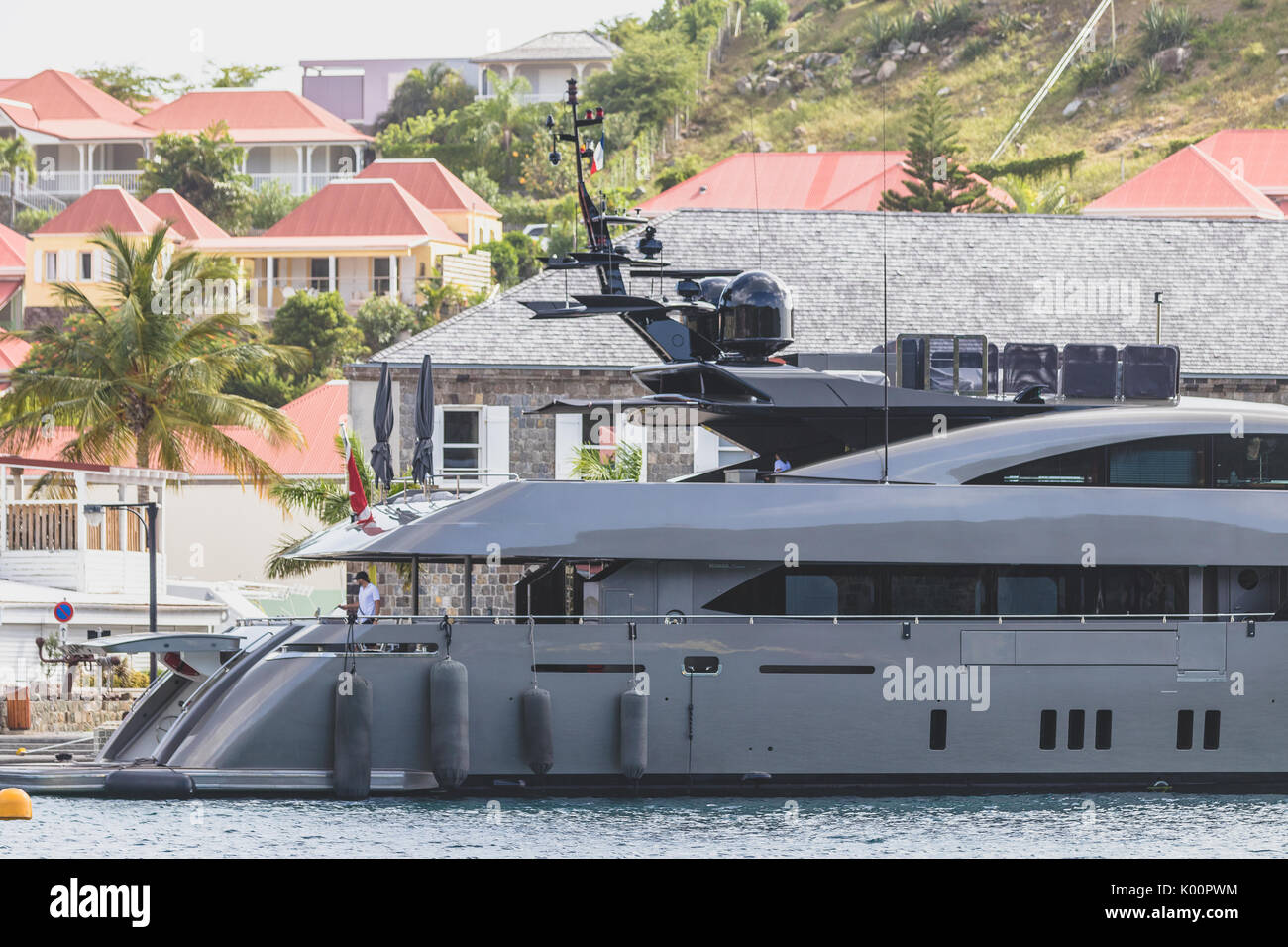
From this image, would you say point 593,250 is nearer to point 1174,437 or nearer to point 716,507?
point 716,507

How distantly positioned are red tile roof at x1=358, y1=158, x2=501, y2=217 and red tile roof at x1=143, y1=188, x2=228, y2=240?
Result: 9484mm

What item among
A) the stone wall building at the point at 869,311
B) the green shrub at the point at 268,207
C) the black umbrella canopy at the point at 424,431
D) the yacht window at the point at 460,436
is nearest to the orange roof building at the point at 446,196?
the green shrub at the point at 268,207

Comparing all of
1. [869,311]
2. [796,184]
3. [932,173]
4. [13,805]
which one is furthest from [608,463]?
[796,184]

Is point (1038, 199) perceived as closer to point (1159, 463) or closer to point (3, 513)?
point (3, 513)

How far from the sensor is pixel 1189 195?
64.2 metres

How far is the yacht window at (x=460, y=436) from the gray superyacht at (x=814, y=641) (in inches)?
524

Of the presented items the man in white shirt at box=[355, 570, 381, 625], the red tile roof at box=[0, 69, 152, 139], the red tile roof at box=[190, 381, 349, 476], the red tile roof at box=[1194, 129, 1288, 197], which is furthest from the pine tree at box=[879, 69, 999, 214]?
the red tile roof at box=[0, 69, 152, 139]

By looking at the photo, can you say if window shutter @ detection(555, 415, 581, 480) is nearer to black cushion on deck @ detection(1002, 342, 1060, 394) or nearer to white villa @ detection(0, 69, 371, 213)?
black cushion on deck @ detection(1002, 342, 1060, 394)

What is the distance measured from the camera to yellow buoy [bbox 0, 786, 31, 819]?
720 inches

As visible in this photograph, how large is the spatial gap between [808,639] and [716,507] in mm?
1546

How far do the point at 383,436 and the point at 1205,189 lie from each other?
48986mm

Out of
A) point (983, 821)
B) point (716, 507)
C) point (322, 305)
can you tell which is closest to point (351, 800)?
point (716, 507)

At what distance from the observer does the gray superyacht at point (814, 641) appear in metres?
18.6
